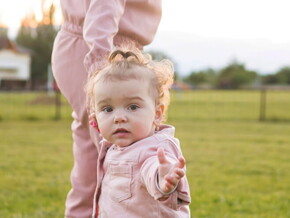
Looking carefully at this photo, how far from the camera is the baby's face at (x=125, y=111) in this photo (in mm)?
1997

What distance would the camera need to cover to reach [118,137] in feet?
6.65

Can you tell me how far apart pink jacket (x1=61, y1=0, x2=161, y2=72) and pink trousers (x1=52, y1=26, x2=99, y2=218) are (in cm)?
8

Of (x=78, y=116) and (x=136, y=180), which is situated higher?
(x=78, y=116)

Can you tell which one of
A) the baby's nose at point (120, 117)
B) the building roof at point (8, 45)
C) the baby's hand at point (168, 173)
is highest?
the building roof at point (8, 45)

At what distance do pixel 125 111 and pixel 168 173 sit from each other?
364 millimetres

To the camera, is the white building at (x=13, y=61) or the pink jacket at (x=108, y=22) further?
the white building at (x=13, y=61)

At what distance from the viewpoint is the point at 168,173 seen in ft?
5.64

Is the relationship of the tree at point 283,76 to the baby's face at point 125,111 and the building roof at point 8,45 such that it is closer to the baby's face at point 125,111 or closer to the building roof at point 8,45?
the building roof at point 8,45

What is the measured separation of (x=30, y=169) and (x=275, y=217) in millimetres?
3038

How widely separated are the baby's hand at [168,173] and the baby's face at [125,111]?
291mm

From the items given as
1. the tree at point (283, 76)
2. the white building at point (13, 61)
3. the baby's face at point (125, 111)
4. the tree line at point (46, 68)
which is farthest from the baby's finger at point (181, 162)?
the tree at point (283, 76)

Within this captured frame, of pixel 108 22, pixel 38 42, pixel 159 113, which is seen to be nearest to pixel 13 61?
pixel 38 42

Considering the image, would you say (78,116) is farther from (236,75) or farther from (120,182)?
(236,75)

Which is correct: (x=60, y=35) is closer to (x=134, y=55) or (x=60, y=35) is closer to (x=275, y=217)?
(x=134, y=55)
